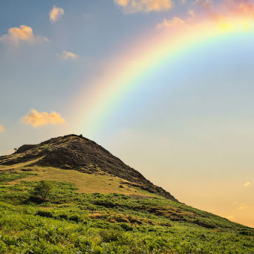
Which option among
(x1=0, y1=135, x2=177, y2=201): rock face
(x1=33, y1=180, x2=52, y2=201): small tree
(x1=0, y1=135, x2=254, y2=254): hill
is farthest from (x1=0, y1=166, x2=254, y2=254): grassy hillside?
(x1=0, y1=135, x2=177, y2=201): rock face

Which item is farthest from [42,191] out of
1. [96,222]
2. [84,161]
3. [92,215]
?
[84,161]

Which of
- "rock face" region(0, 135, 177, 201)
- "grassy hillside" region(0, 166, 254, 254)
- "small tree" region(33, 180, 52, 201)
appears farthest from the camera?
"rock face" region(0, 135, 177, 201)

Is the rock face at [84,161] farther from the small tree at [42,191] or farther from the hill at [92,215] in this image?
the small tree at [42,191]

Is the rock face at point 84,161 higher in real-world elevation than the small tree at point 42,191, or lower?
higher

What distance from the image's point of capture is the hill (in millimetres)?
15625

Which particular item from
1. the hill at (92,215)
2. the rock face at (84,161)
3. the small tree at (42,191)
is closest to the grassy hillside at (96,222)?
the hill at (92,215)

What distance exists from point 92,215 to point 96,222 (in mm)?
4936

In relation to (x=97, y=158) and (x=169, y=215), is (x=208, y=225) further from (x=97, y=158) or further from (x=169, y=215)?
(x=97, y=158)

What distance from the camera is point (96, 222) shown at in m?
26.6

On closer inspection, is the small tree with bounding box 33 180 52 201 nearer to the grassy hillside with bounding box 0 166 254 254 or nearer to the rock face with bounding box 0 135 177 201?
the grassy hillside with bounding box 0 166 254 254

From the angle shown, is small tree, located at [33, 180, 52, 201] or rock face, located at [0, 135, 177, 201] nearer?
small tree, located at [33, 180, 52, 201]

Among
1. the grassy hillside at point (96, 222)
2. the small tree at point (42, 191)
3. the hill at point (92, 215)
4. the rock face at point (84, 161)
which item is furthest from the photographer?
the rock face at point (84, 161)

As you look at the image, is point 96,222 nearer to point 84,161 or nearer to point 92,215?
point 92,215

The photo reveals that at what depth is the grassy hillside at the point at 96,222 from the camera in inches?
602
